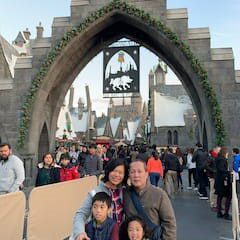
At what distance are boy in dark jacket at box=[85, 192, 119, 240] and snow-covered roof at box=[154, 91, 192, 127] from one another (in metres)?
49.4

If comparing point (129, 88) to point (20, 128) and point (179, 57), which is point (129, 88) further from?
point (20, 128)

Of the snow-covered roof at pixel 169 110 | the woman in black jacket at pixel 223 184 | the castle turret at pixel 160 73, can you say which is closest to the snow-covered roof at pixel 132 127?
the castle turret at pixel 160 73

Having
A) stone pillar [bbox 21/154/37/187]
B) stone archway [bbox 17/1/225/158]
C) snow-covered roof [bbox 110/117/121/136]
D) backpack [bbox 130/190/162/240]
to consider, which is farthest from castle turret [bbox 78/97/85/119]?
backpack [bbox 130/190/162/240]

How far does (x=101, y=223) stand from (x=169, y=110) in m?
52.7

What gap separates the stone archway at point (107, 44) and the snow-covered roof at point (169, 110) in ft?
113

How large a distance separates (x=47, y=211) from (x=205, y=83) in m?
9.87

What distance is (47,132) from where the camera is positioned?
58.2ft

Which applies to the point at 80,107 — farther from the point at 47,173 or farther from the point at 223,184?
the point at 47,173

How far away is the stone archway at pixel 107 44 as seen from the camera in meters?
14.8

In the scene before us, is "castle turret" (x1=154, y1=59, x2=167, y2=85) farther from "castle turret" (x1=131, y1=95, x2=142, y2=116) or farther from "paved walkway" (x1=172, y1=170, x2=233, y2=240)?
"paved walkway" (x1=172, y1=170, x2=233, y2=240)

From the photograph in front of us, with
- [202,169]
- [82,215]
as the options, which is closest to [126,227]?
[82,215]

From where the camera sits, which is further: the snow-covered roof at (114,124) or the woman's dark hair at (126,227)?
the snow-covered roof at (114,124)

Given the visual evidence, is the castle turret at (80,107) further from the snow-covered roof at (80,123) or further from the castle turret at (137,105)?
the castle turret at (137,105)

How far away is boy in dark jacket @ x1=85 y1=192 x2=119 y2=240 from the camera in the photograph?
296cm
